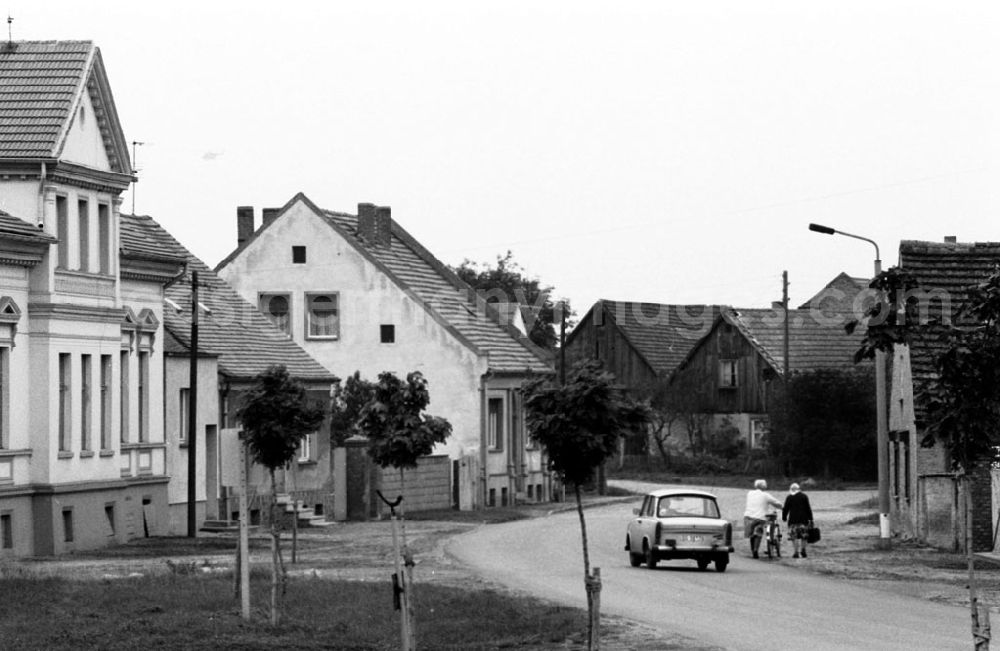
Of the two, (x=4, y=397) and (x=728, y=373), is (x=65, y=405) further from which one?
(x=728, y=373)

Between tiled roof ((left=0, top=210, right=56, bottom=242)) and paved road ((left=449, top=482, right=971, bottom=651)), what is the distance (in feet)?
32.5

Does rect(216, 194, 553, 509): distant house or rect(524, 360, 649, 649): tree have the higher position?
rect(216, 194, 553, 509): distant house

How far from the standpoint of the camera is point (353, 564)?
115ft

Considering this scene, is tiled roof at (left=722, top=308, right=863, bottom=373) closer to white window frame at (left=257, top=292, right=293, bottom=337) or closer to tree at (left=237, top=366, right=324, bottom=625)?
white window frame at (left=257, top=292, right=293, bottom=337)

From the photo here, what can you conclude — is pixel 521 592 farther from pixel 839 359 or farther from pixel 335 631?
pixel 839 359

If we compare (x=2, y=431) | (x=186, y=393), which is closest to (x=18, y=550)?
(x=2, y=431)

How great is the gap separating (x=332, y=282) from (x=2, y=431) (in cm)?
2586

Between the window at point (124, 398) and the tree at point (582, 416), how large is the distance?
2266 centimetres

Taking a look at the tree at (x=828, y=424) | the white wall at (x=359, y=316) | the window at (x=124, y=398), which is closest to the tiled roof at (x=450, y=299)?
the white wall at (x=359, y=316)

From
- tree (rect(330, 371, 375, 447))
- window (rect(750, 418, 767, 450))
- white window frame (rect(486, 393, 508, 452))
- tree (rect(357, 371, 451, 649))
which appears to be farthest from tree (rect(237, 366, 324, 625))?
window (rect(750, 418, 767, 450))

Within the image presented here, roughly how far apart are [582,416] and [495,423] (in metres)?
41.4

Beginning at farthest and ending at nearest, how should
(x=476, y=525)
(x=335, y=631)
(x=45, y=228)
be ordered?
(x=476, y=525)
(x=45, y=228)
(x=335, y=631)

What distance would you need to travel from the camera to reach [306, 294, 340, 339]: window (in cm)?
6219

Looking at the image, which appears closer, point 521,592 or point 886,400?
point 521,592
